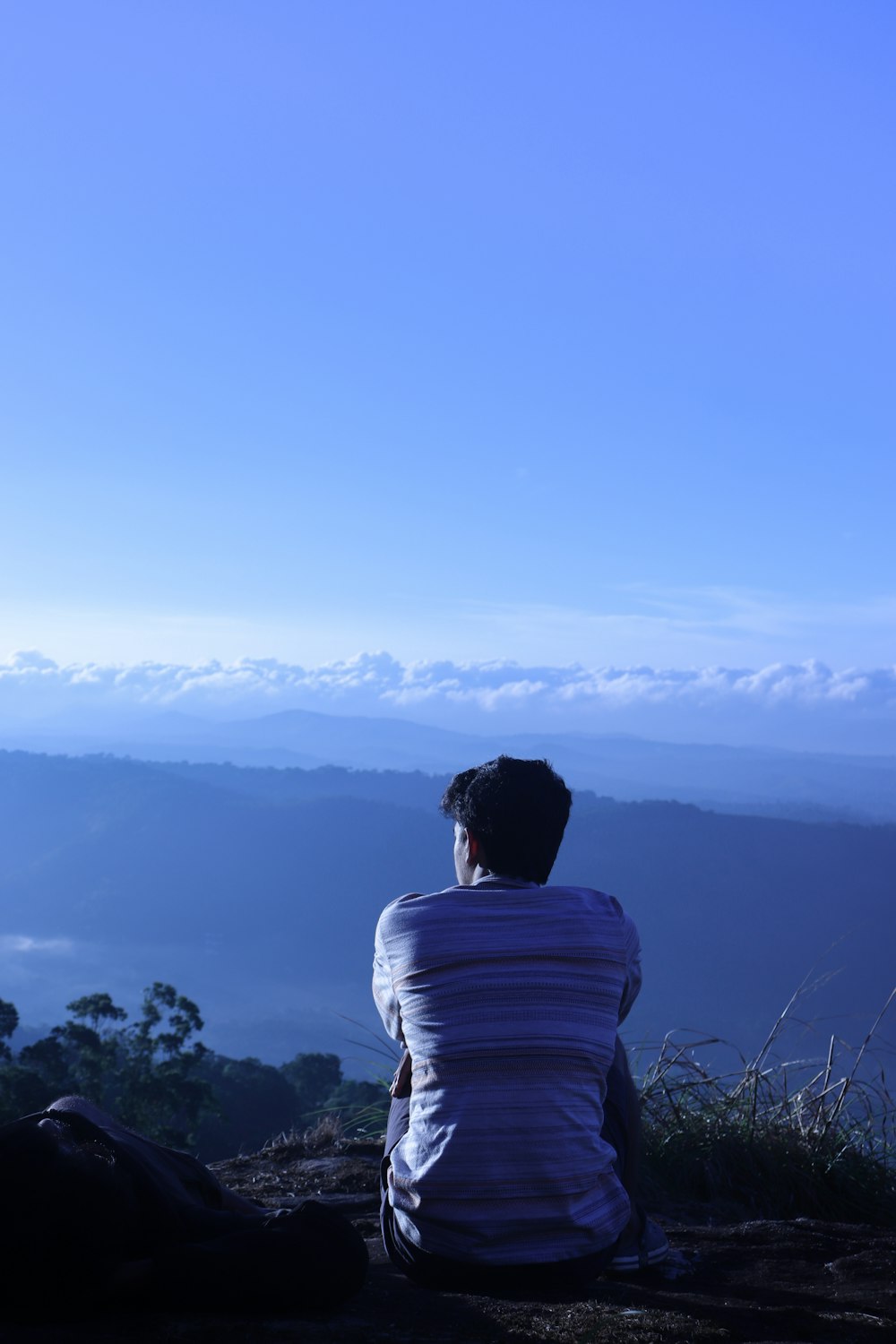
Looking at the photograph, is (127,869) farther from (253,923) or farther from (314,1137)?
(314,1137)

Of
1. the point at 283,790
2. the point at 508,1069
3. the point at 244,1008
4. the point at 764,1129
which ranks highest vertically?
the point at 508,1069

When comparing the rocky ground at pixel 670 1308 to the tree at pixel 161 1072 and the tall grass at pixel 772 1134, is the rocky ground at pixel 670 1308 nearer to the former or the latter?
the tall grass at pixel 772 1134

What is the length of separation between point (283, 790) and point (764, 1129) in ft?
505

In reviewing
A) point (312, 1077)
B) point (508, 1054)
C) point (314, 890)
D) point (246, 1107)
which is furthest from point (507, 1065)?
point (314, 890)

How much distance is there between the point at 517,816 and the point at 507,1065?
0.53 metres

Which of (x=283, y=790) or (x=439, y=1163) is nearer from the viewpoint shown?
(x=439, y=1163)

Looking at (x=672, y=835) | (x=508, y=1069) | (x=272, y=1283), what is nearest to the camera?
(x=272, y=1283)

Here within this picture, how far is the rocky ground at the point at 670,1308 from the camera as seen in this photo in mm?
1987

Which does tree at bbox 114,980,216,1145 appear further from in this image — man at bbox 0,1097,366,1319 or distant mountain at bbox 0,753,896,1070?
man at bbox 0,1097,366,1319

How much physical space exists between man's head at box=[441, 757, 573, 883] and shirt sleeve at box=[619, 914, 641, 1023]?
0.22 meters

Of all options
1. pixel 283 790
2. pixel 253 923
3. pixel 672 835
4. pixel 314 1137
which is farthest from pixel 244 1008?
pixel 314 1137

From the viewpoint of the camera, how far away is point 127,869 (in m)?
129

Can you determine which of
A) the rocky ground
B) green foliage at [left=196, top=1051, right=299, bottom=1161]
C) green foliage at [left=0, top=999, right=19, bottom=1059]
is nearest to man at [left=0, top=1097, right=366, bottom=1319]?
the rocky ground

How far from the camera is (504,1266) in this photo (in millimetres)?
2309
